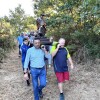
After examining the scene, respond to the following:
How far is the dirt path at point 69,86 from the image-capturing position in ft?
26.4

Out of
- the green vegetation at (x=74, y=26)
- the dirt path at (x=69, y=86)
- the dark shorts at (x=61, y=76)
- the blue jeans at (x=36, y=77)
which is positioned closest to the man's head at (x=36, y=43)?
the blue jeans at (x=36, y=77)

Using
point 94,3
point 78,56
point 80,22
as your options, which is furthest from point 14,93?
point 80,22

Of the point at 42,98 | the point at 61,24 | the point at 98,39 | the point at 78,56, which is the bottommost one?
the point at 42,98

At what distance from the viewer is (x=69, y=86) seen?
28.7 feet

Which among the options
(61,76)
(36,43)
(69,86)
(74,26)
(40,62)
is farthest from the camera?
(74,26)

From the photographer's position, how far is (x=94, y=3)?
6.33 meters

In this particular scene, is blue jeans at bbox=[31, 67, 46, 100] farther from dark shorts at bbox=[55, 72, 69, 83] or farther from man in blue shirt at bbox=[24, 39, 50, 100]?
dark shorts at bbox=[55, 72, 69, 83]

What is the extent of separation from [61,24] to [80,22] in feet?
3.74

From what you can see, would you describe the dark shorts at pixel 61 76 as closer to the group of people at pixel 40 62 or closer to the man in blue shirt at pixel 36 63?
the group of people at pixel 40 62

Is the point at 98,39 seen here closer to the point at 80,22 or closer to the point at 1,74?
the point at 80,22

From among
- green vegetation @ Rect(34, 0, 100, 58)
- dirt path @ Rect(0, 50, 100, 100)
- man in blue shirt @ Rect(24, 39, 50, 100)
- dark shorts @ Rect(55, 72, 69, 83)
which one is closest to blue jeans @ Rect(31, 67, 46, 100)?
man in blue shirt @ Rect(24, 39, 50, 100)

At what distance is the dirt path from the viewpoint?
8.05 m

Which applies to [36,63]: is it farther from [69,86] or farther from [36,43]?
[69,86]

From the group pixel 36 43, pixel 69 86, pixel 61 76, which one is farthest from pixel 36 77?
pixel 69 86
